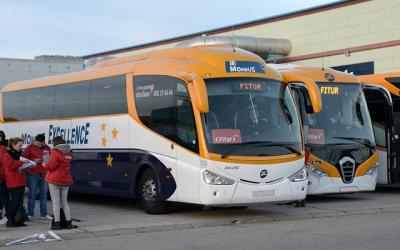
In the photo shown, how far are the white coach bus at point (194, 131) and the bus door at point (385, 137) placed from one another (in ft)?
16.6

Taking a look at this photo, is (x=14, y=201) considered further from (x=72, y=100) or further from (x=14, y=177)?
(x=72, y=100)

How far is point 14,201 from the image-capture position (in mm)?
12547

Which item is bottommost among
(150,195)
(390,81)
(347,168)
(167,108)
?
(150,195)

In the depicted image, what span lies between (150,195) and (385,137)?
7520 millimetres

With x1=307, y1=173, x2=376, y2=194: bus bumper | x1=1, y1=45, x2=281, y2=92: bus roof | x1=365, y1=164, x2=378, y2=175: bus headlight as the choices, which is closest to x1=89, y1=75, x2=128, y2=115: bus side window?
x1=1, y1=45, x2=281, y2=92: bus roof

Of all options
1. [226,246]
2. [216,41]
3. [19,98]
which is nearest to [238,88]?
[226,246]

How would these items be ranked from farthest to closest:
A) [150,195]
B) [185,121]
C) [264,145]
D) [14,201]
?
[150,195], [185,121], [264,145], [14,201]

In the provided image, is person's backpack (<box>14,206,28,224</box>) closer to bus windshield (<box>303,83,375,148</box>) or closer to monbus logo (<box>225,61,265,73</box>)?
monbus logo (<box>225,61,265,73</box>)

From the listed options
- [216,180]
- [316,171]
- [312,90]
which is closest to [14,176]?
[216,180]

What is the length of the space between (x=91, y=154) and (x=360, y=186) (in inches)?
251

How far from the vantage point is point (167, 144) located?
13703 mm

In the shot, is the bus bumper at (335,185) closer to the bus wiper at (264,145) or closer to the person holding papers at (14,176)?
the bus wiper at (264,145)

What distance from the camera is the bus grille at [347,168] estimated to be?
16516mm

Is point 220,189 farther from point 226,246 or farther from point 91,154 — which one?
point 91,154
